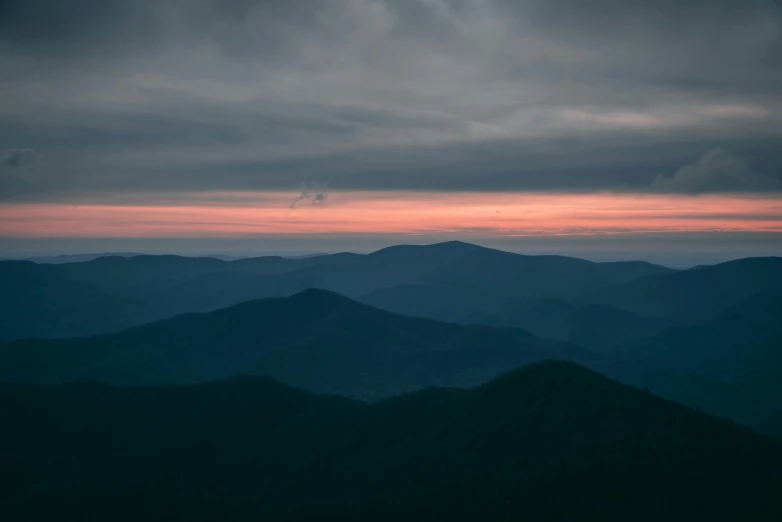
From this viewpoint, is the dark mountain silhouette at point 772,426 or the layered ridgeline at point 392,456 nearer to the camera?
the layered ridgeline at point 392,456

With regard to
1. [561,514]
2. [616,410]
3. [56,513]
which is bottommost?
[56,513]

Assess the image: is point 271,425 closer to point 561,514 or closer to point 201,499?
point 201,499

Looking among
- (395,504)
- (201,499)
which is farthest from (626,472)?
(201,499)

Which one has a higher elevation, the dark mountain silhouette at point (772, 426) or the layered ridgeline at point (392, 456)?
the layered ridgeline at point (392, 456)

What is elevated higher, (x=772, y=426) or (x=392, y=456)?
(x=392, y=456)

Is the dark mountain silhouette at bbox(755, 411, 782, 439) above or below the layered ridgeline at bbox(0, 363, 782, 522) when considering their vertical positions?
below

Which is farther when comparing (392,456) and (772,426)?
(772,426)

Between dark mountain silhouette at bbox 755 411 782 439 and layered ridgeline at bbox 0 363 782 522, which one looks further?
dark mountain silhouette at bbox 755 411 782 439

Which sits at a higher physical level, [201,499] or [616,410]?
[616,410]
